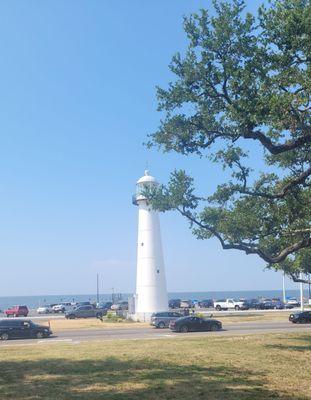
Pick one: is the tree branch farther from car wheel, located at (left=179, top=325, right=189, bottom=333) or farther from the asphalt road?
car wheel, located at (left=179, top=325, right=189, bottom=333)

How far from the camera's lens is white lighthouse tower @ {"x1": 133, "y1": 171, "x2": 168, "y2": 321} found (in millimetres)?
52750

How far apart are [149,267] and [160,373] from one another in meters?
36.2

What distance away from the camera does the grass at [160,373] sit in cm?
1355

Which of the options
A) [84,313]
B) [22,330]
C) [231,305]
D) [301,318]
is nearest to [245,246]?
[22,330]

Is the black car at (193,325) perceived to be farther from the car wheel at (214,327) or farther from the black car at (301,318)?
the black car at (301,318)

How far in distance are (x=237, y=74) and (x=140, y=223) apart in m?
37.3

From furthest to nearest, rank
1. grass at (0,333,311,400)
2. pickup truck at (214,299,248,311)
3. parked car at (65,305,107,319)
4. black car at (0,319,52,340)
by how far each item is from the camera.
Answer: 1. pickup truck at (214,299,248,311)
2. parked car at (65,305,107,319)
3. black car at (0,319,52,340)
4. grass at (0,333,311,400)

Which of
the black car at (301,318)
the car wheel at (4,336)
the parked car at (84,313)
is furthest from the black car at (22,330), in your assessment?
the parked car at (84,313)

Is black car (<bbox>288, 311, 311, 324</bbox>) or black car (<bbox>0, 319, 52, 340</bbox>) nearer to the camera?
black car (<bbox>0, 319, 52, 340</bbox>)

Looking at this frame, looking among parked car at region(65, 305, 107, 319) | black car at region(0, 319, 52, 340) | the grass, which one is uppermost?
the grass

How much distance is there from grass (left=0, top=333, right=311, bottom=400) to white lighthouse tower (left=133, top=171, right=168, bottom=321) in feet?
90.7

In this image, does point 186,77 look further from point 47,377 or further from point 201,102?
point 47,377

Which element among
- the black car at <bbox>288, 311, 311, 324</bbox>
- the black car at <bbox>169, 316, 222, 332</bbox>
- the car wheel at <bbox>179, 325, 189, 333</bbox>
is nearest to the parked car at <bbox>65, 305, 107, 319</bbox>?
the black car at <bbox>288, 311, 311, 324</bbox>

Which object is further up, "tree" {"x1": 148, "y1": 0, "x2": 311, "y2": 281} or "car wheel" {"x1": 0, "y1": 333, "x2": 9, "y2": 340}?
"tree" {"x1": 148, "y1": 0, "x2": 311, "y2": 281}
